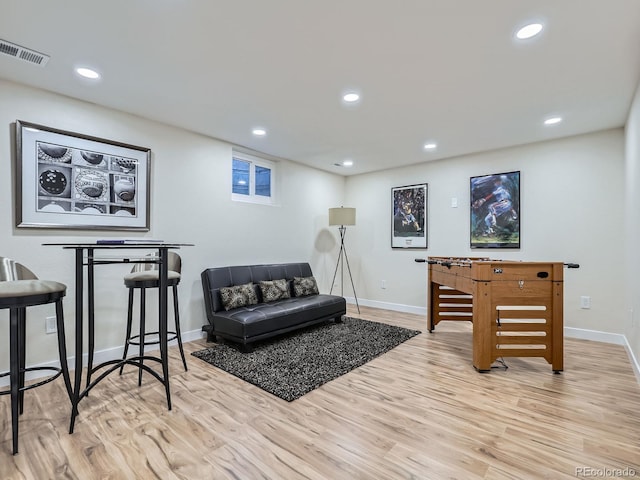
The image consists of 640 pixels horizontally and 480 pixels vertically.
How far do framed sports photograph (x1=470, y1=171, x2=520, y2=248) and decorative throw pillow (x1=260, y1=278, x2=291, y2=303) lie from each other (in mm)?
2706

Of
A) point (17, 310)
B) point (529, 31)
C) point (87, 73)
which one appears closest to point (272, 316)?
point (17, 310)

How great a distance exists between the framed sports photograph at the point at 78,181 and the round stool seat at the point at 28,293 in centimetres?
114

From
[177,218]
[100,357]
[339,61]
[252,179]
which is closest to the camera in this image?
[339,61]

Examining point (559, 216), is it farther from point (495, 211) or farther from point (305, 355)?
point (305, 355)

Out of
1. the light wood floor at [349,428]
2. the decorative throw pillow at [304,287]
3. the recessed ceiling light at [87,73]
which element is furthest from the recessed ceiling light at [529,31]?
the decorative throw pillow at [304,287]

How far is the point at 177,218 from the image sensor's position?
11.7 ft

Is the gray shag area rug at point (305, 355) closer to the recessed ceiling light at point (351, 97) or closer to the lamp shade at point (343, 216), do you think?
the lamp shade at point (343, 216)

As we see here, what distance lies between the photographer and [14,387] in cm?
167

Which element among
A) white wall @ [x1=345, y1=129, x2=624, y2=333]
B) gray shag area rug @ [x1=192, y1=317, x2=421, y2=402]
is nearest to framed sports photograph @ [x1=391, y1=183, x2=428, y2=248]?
white wall @ [x1=345, y1=129, x2=624, y2=333]

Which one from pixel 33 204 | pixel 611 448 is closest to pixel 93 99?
pixel 33 204

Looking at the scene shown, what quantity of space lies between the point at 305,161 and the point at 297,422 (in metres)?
3.85

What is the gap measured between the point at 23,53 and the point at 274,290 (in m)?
3.03

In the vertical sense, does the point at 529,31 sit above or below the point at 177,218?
above

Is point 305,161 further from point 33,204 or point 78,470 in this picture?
point 78,470
